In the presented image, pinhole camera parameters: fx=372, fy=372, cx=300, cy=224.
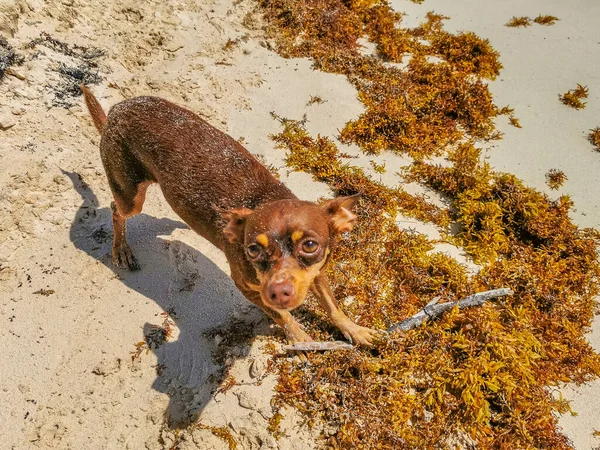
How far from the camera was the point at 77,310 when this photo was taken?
435 centimetres

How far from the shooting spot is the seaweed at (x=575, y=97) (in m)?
6.46

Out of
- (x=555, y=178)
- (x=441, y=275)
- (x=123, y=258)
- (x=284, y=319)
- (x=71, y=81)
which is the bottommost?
(x=123, y=258)

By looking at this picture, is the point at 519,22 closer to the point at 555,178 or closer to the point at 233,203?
the point at 555,178

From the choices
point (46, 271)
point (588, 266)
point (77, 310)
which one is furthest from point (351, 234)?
point (46, 271)

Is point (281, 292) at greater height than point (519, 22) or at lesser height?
lesser

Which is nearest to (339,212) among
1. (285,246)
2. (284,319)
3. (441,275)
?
(285,246)

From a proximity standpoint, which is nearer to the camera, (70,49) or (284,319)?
(284,319)

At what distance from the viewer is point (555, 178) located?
559 centimetres

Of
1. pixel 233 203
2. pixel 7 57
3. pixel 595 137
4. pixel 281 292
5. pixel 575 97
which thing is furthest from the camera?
pixel 575 97

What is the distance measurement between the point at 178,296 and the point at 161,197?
5.42ft

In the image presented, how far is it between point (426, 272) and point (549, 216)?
1963 mm

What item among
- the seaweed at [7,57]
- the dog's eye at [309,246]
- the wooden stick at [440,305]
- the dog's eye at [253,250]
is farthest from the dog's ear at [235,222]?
the seaweed at [7,57]

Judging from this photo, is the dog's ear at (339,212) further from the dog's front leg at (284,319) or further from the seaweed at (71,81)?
the seaweed at (71,81)

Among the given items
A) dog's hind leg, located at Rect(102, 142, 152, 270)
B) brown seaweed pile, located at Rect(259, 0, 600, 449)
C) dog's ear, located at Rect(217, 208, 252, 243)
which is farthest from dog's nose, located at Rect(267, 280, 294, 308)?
dog's hind leg, located at Rect(102, 142, 152, 270)
